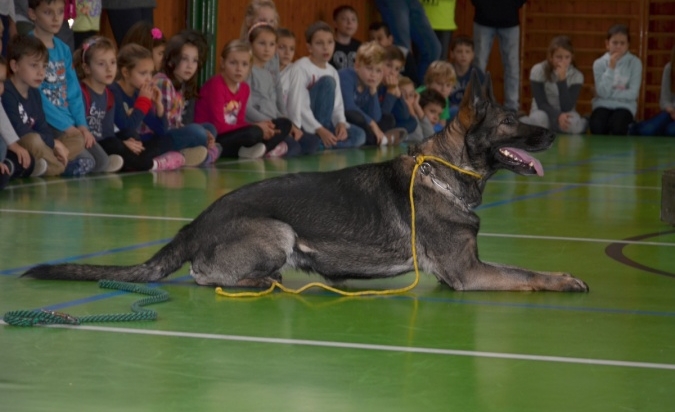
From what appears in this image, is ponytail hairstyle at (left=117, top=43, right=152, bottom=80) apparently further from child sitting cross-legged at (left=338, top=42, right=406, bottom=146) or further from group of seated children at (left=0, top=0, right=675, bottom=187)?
child sitting cross-legged at (left=338, top=42, right=406, bottom=146)

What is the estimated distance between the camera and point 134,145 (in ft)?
39.3

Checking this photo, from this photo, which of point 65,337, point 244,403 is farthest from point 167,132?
point 244,403

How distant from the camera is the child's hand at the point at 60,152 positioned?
36.2 ft

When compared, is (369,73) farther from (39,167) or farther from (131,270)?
(131,270)

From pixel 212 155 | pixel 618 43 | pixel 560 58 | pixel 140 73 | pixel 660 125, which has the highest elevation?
pixel 618 43

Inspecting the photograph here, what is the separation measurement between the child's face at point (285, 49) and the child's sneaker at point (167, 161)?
10.5ft

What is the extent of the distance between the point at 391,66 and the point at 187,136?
176 inches

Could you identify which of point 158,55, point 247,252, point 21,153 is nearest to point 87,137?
point 21,153

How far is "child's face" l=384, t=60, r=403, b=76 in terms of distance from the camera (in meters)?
16.4

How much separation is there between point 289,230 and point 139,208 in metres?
3.37

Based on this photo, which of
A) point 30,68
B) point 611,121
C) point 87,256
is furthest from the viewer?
point 611,121

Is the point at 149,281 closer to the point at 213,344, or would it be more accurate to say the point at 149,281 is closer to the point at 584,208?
the point at 213,344

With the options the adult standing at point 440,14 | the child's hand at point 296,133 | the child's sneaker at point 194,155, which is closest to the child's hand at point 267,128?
the child's hand at point 296,133

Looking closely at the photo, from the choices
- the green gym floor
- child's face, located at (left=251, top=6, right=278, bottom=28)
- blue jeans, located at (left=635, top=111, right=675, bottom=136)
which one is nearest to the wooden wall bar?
blue jeans, located at (left=635, top=111, right=675, bottom=136)
